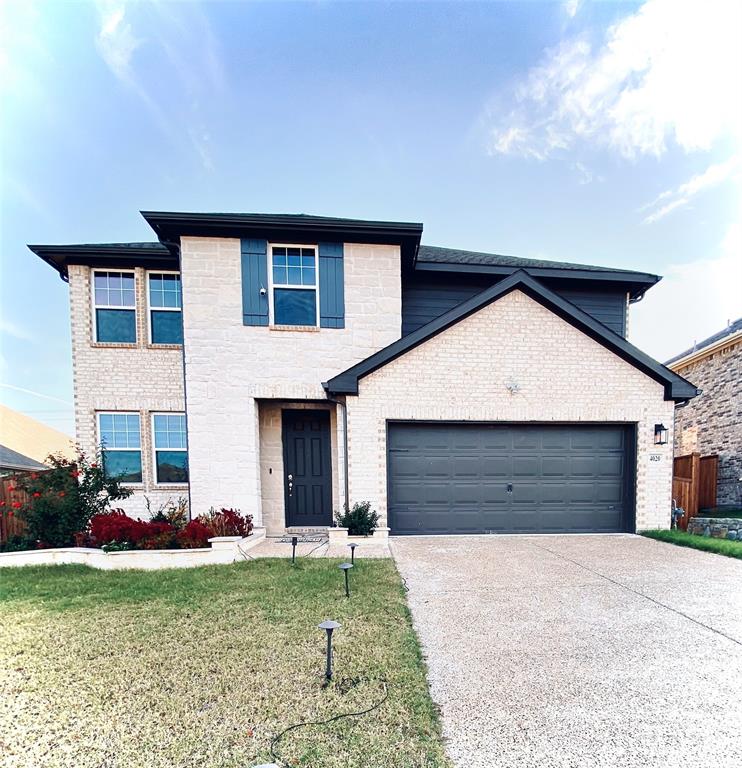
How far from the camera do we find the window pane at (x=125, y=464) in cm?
804

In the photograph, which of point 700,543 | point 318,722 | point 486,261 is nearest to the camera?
point 318,722

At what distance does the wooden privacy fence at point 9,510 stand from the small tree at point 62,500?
24cm

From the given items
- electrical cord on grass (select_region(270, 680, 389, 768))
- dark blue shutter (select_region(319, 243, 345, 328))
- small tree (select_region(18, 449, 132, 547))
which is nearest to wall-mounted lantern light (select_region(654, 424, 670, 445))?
dark blue shutter (select_region(319, 243, 345, 328))

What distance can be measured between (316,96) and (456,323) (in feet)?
31.0

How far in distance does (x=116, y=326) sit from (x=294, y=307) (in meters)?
4.45

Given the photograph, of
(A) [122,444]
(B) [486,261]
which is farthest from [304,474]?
(B) [486,261]

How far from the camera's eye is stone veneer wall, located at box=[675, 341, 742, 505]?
436 inches

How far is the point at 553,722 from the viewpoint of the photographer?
90.0 inches

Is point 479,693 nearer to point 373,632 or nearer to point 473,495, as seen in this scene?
point 373,632

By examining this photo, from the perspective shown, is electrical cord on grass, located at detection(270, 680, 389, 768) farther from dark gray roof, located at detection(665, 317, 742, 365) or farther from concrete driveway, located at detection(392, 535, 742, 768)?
dark gray roof, located at detection(665, 317, 742, 365)

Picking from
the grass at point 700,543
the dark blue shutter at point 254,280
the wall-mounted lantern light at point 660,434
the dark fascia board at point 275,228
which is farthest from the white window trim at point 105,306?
the grass at point 700,543

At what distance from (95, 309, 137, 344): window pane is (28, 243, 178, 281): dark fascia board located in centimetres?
110

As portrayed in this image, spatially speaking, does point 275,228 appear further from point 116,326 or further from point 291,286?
point 116,326

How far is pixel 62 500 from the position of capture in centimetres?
635
